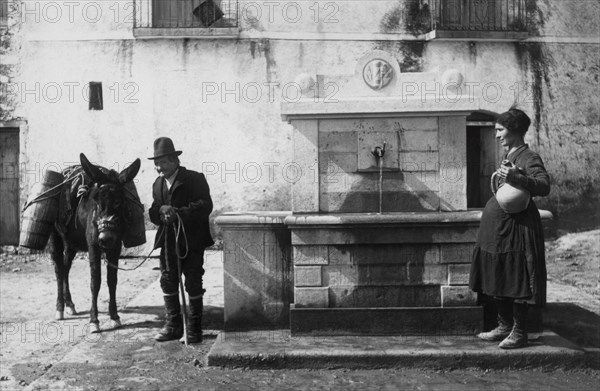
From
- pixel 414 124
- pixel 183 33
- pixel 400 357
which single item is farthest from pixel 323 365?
pixel 183 33

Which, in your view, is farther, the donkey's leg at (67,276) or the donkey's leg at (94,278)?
the donkey's leg at (67,276)

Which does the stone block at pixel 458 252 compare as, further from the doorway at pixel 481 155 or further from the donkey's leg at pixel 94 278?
the doorway at pixel 481 155

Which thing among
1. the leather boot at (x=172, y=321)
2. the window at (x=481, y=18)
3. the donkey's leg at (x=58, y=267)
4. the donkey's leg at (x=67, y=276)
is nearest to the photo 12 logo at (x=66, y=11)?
the window at (x=481, y=18)

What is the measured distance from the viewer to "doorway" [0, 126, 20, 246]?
12938mm

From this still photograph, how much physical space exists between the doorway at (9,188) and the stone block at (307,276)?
8580 mm

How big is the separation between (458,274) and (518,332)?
2.40 ft

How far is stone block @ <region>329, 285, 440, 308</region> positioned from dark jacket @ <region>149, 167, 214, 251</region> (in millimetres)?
1304

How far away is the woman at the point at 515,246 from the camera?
5.41m

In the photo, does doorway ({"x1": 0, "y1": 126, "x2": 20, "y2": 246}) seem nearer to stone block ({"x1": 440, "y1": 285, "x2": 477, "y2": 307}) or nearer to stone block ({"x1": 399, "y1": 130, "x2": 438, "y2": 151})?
stone block ({"x1": 399, "y1": 130, "x2": 438, "y2": 151})

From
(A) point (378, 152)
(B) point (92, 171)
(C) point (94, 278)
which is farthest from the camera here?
(C) point (94, 278)

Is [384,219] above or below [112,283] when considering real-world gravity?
above

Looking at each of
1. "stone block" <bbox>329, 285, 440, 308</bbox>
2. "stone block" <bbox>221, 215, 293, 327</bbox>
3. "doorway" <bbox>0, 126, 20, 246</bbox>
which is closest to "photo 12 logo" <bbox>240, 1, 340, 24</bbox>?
"doorway" <bbox>0, 126, 20, 246</bbox>

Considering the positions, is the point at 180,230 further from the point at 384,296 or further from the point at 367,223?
the point at 384,296

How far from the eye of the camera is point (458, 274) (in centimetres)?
609
